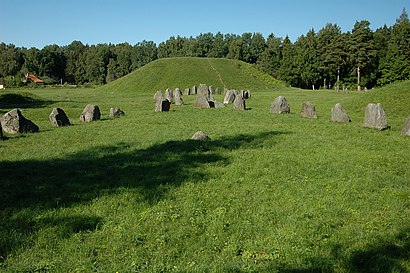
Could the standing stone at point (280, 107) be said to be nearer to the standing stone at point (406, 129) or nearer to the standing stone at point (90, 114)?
the standing stone at point (406, 129)

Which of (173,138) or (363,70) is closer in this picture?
(173,138)

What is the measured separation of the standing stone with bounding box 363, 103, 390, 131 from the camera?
1928 centimetres

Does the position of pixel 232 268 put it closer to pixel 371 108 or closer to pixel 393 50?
pixel 371 108

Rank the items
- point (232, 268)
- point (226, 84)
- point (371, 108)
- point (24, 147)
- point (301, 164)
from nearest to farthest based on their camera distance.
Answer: point (232, 268) < point (301, 164) < point (24, 147) < point (371, 108) < point (226, 84)

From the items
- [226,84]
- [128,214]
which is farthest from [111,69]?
[128,214]

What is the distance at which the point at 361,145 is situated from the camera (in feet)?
49.0

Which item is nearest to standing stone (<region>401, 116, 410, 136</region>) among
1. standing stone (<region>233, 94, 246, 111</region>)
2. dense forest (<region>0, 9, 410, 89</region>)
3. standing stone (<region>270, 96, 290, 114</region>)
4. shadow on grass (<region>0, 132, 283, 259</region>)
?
shadow on grass (<region>0, 132, 283, 259</region>)

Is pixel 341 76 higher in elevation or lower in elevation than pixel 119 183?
higher

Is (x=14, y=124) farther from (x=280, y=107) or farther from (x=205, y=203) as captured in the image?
(x=280, y=107)

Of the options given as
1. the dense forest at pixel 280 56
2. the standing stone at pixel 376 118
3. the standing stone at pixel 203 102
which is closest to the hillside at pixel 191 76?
the dense forest at pixel 280 56

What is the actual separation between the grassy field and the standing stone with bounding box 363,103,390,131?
235 cm

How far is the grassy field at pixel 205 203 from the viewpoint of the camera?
19.9ft

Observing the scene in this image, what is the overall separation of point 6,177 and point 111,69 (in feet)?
372

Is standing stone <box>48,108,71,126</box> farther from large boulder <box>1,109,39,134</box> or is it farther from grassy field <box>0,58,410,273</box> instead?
grassy field <box>0,58,410,273</box>
